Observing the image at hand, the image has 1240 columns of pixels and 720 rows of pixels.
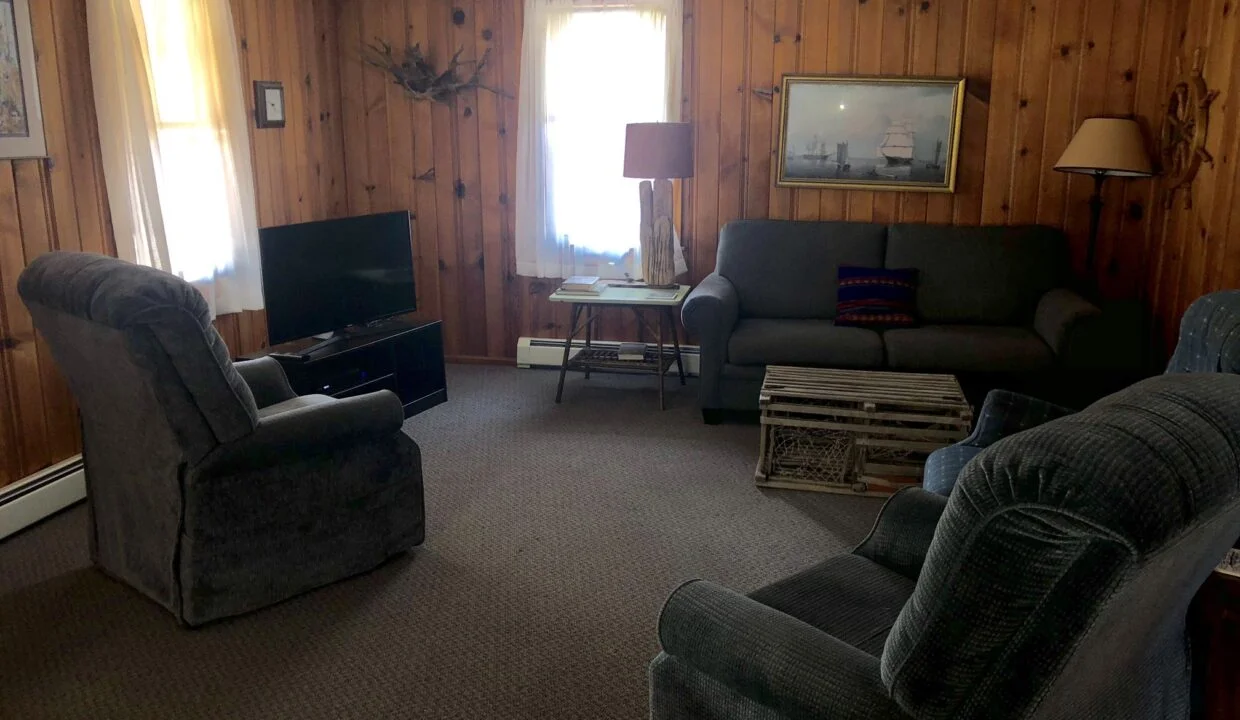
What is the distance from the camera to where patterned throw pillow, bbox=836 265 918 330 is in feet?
15.2

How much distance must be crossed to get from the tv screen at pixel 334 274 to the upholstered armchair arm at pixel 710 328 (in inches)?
56.2

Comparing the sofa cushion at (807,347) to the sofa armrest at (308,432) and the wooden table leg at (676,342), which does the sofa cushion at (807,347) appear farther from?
the sofa armrest at (308,432)

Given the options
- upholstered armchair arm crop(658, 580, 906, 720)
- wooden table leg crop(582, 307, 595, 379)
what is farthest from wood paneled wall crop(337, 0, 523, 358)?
upholstered armchair arm crop(658, 580, 906, 720)

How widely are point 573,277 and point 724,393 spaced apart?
1234 mm

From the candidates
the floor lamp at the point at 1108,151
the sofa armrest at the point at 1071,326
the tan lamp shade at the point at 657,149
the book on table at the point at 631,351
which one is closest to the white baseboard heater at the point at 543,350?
the book on table at the point at 631,351

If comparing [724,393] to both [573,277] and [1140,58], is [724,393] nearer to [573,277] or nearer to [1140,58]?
[573,277]

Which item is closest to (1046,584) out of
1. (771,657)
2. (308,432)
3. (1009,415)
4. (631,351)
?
(771,657)

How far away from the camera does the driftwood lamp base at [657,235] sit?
16.0 ft

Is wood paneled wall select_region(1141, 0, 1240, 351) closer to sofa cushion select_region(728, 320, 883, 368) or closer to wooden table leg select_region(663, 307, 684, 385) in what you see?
sofa cushion select_region(728, 320, 883, 368)

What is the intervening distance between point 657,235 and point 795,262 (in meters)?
0.69

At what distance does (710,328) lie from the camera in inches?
173

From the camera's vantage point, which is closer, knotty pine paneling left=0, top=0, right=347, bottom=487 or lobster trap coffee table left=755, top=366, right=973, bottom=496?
knotty pine paneling left=0, top=0, right=347, bottom=487

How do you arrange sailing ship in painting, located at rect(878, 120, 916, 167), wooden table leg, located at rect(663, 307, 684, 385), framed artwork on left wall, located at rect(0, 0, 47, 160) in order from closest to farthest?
framed artwork on left wall, located at rect(0, 0, 47, 160), sailing ship in painting, located at rect(878, 120, 916, 167), wooden table leg, located at rect(663, 307, 684, 385)

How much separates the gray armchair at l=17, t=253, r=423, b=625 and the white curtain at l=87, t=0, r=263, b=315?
1095mm
